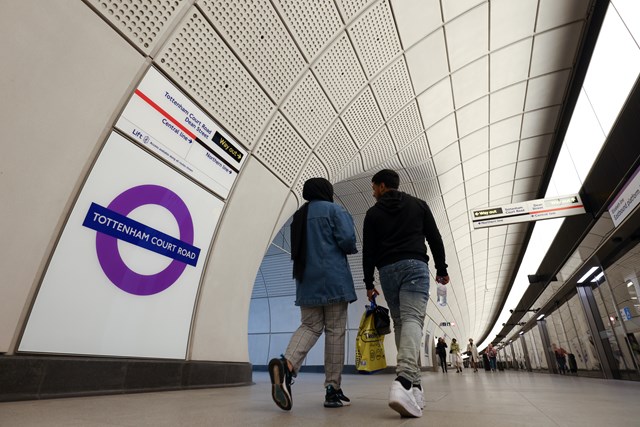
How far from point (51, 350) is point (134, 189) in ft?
5.03

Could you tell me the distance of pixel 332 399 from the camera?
95.6 inches

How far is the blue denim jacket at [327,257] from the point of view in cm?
249

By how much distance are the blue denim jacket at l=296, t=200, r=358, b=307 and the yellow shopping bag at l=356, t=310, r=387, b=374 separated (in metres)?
0.27

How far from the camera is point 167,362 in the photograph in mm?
3691

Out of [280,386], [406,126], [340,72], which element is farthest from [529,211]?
[280,386]

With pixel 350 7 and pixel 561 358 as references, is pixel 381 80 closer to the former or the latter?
pixel 350 7

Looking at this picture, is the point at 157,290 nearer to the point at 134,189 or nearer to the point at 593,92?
the point at 134,189

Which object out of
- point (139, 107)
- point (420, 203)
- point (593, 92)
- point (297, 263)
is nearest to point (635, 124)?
point (593, 92)

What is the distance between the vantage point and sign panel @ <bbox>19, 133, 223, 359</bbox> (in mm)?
2834

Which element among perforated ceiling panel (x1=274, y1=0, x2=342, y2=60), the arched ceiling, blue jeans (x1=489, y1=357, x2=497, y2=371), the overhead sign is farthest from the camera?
blue jeans (x1=489, y1=357, x2=497, y2=371)

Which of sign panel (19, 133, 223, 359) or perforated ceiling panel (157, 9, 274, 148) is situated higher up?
perforated ceiling panel (157, 9, 274, 148)

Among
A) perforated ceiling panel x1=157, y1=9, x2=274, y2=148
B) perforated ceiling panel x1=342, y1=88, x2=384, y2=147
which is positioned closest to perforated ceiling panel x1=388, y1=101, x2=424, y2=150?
perforated ceiling panel x1=342, y1=88, x2=384, y2=147

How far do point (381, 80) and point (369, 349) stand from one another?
16.5 feet

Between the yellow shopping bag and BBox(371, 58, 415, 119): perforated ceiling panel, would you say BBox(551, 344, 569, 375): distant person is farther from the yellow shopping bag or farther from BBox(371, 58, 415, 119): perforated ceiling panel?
the yellow shopping bag
